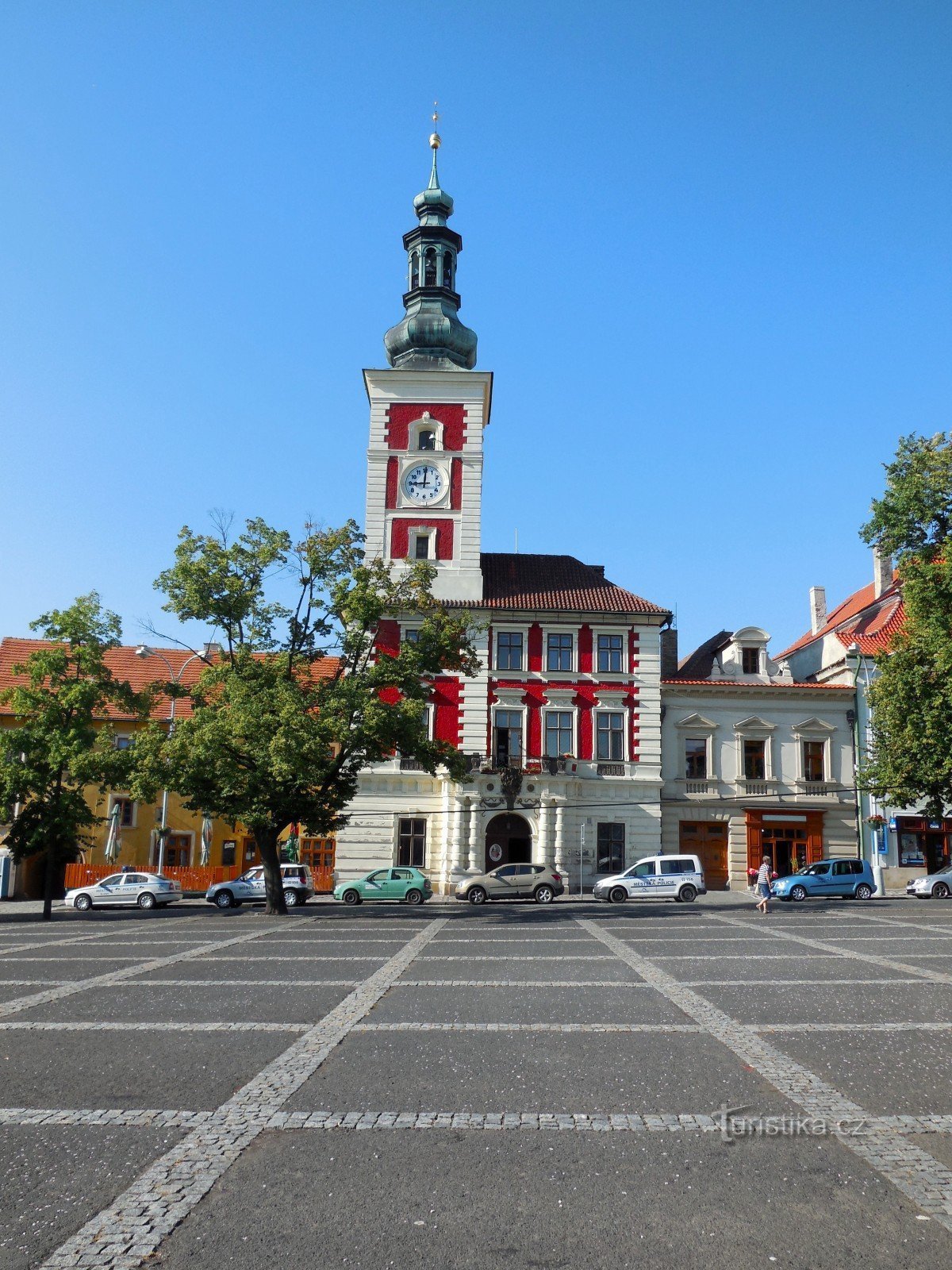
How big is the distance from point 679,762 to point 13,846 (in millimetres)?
26763

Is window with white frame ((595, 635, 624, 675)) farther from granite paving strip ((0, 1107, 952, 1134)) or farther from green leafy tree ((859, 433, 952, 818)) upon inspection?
granite paving strip ((0, 1107, 952, 1134))

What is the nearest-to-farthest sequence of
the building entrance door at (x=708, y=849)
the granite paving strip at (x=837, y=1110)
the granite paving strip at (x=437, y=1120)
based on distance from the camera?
1. the granite paving strip at (x=837, y=1110)
2. the granite paving strip at (x=437, y=1120)
3. the building entrance door at (x=708, y=849)

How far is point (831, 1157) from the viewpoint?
6.83 m

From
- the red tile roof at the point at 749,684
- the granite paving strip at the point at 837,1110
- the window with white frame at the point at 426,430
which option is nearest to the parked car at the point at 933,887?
the red tile roof at the point at 749,684

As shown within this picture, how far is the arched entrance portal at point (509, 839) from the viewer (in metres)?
41.4

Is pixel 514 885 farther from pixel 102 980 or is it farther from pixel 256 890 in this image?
pixel 102 980

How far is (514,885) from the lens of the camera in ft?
119

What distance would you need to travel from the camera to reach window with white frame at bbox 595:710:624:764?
42469 millimetres

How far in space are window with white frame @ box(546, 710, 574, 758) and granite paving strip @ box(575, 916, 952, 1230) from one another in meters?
28.8

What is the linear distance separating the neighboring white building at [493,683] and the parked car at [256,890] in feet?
13.7

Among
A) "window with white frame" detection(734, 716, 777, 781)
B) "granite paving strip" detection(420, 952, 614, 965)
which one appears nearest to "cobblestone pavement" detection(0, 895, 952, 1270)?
"granite paving strip" detection(420, 952, 614, 965)

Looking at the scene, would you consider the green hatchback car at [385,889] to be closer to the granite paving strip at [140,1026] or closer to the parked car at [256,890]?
the parked car at [256,890]

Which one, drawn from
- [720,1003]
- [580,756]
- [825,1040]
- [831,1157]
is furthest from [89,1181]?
[580,756]

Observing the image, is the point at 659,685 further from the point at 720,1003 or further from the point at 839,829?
the point at 720,1003
